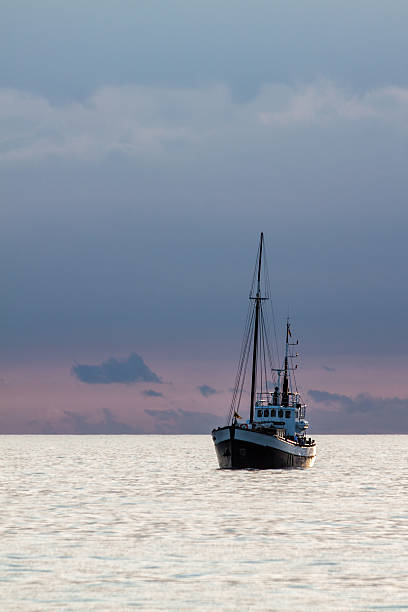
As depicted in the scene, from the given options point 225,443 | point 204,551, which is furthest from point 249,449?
point 204,551

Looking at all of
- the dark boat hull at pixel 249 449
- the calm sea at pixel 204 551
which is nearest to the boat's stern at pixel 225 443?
the dark boat hull at pixel 249 449

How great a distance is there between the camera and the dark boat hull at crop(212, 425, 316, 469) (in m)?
88.7

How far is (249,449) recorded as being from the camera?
88.7m

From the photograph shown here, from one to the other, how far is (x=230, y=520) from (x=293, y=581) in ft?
57.1

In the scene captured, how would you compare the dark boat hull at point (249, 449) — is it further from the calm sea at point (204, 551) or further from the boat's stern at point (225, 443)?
the calm sea at point (204, 551)

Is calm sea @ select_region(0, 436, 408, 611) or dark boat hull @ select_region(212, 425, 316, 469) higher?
dark boat hull @ select_region(212, 425, 316, 469)

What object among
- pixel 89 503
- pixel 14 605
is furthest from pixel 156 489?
pixel 14 605

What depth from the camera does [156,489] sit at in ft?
222

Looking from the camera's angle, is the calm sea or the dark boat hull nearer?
the calm sea

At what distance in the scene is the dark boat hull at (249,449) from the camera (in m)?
88.7

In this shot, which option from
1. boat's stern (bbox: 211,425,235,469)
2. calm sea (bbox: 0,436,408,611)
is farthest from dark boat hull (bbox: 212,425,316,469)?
calm sea (bbox: 0,436,408,611)

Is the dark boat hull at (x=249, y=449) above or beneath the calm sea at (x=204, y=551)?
above

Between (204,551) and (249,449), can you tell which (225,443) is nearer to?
(249,449)

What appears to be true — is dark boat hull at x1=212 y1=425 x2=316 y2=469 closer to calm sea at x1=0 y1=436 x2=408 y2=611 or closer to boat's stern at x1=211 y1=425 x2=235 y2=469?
boat's stern at x1=211 y1=425 x2=235 y2=469
